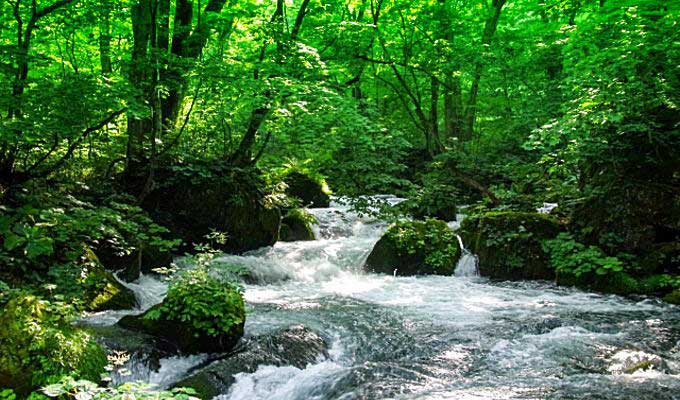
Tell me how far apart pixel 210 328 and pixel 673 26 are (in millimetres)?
7643

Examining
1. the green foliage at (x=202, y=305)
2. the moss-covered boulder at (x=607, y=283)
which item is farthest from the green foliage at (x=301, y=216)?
the green foliage at (x=202, y=305)

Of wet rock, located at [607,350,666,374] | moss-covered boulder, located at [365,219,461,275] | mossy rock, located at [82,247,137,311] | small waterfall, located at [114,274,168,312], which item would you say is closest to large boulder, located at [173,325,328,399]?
small waterfall, located at [114,274,168,312]

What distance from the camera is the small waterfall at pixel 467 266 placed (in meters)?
10.2

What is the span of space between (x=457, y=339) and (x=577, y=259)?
4.26 meters

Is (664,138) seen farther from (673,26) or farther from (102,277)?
(102,277)

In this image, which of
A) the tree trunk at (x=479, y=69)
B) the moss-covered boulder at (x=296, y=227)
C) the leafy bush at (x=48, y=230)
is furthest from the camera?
the moss-covered boulder at (x=296, y=227)

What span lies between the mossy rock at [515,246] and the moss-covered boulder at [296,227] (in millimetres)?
4395

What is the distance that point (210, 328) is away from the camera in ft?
17.2

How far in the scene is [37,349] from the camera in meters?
3.83

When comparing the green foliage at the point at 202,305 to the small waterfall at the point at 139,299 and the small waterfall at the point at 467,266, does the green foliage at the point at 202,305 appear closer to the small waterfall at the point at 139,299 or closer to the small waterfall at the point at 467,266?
the small waterfall at the point at 139,299

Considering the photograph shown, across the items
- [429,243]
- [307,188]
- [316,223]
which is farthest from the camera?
[307,188]

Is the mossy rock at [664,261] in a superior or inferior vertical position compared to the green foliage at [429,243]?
superior

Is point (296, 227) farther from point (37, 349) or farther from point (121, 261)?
point (37, 349)

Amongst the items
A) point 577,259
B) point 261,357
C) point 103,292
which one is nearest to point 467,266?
point 577,259
